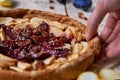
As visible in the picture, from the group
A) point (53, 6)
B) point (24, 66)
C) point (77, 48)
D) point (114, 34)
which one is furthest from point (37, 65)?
point (53, 6)

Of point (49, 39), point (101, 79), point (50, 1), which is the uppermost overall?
point (50, 1)

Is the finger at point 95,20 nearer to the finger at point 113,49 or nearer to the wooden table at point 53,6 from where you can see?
the finger at point 113,49

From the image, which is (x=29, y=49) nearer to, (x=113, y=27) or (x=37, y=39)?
(x=37, y=39)

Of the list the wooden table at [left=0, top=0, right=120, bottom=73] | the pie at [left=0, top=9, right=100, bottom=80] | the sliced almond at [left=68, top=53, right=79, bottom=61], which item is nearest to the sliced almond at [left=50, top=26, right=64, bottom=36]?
the pie at [left=0, top=9, right=100, bottom=80]

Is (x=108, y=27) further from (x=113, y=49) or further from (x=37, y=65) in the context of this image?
(x=37, y=65)

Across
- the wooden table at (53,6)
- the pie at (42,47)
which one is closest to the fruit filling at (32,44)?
the pie at (42,47)

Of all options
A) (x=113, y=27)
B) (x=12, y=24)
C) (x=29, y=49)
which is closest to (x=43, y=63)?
(x=29, y=49)
